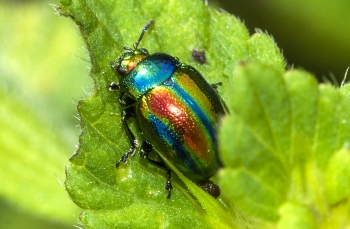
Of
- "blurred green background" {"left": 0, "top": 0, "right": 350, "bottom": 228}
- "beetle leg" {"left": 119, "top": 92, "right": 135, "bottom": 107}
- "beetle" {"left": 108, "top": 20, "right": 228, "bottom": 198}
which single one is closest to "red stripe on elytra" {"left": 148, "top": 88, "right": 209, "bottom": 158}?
"beetle" {"left": 108, "top": 20, "right": 228, "bottom": 198}

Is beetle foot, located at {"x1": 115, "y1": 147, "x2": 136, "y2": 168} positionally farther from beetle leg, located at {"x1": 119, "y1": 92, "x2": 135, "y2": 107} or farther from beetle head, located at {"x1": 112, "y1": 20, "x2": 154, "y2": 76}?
beetle head, located at {"x1": 112, "y1": 20, "x2": 154, "y2": 76}

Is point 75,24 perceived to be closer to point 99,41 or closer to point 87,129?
point 99,41

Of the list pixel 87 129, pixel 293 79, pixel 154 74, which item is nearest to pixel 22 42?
pixel 154 74

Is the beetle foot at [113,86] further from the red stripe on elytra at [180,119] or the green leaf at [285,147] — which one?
the green leaf at [285,147]

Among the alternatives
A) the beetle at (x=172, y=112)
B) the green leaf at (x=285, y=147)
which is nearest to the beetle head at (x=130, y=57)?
Result: the beetle at (x=172, y=112)

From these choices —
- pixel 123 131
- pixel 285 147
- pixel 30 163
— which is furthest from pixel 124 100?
pixel 30 163

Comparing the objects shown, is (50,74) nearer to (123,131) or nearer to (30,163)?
(30,163)
